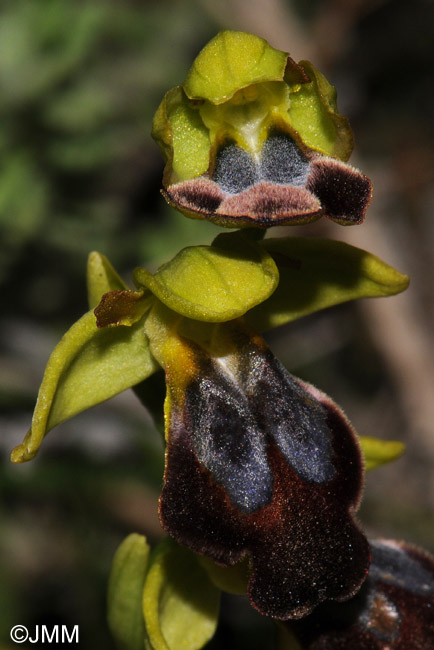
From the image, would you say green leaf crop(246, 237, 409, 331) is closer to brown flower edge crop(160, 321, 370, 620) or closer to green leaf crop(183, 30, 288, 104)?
brown flower edge crop(160, 321, 370, 620)

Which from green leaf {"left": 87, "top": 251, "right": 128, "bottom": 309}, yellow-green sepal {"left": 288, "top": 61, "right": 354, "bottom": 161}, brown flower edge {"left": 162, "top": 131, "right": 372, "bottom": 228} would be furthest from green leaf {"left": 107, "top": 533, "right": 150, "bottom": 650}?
yellow-green sepal {"left": 288, "top": 61, "right": 354, "bottom": 161}

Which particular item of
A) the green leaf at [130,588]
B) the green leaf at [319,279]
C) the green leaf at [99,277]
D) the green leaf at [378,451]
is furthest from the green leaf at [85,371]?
the green leaf at [378,451]

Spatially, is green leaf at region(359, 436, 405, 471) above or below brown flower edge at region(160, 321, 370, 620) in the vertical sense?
below

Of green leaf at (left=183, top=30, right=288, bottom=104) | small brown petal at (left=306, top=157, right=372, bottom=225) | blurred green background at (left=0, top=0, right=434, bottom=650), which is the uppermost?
green leaf at (left=183, top=30, right=288, bottom=104)

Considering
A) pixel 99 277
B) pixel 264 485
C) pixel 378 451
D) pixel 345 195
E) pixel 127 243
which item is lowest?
pixel 127 243

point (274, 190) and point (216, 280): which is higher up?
point (274, 190)

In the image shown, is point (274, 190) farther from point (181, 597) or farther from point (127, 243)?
point (127, 243)

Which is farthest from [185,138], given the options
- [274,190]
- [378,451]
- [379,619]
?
[379,619]
